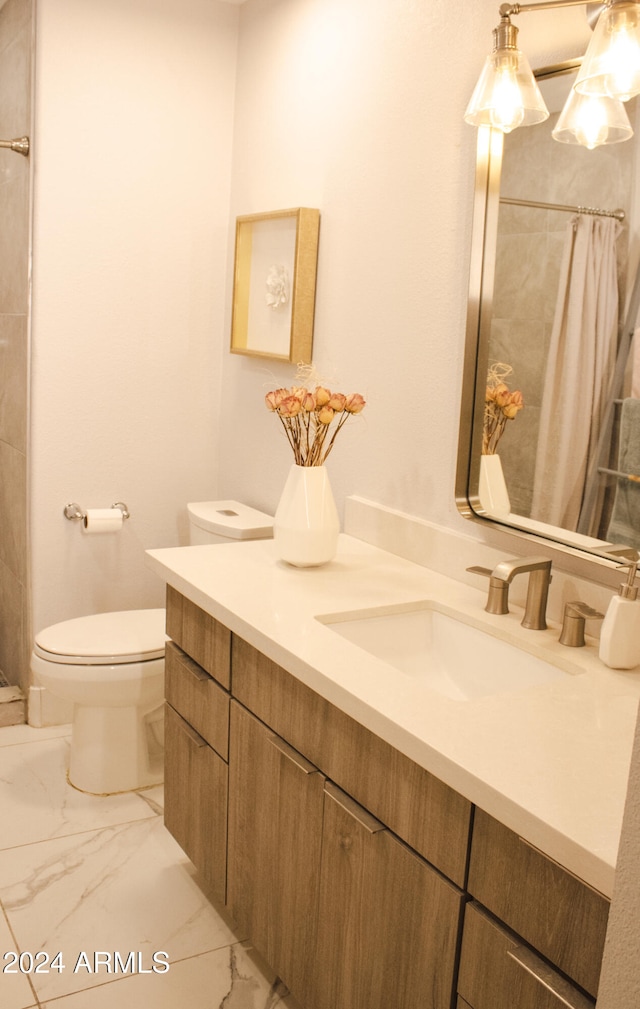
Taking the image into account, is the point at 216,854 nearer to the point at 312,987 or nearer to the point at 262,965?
the point at 262,965

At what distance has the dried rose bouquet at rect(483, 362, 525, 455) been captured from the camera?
186 cm

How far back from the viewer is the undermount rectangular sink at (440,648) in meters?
1.71

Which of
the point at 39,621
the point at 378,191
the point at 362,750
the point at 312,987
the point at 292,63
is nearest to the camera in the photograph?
the point at 362,750

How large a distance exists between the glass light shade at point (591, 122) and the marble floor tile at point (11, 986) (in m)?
2.01

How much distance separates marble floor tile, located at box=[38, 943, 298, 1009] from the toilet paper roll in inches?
55.0

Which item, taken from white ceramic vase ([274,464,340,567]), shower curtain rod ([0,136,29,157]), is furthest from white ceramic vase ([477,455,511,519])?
shower curtain rod ([0,136,29,157])

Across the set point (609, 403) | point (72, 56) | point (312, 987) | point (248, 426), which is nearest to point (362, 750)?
point (312, 987)

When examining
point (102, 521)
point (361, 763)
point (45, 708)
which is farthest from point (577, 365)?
point (45, 708)

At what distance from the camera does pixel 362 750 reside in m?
1.41

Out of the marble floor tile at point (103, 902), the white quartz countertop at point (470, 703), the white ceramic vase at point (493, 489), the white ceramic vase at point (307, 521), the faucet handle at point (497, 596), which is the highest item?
the white ceramic vase at point (493, 489)

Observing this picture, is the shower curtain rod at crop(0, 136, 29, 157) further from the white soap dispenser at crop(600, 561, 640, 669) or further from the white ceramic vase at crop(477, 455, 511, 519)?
the white soap dispenser at crop(600, 561, 640, 669)

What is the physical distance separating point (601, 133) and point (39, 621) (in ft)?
7.39

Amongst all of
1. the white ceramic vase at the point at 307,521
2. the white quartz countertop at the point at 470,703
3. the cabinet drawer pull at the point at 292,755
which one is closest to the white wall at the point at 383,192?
the white ceramic vase at the point at 307,521

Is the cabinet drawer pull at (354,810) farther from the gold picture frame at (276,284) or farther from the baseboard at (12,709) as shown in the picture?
the baseboard at (12,709)
